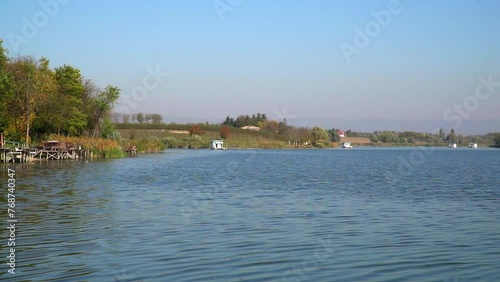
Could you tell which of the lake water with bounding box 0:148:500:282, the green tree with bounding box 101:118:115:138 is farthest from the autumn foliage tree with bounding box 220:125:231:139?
the lake water with bounding box 0:148:500:282

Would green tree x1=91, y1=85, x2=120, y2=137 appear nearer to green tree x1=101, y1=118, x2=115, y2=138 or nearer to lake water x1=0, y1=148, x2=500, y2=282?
green tree x1=101, y1=118, x2=115, y2=138

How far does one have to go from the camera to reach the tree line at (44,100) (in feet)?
221

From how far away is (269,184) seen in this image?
→ 36.8 m

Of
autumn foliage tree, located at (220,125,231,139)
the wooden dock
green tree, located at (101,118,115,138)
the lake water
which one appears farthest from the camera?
autumn foliage tree, located at (220,125,231,139)

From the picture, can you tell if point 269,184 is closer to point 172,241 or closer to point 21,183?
point 21,183

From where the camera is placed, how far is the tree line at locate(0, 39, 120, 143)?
67250mm

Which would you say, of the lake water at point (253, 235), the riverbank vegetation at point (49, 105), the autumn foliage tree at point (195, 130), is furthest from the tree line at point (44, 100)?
the autumn foliage tree at point (195, 130)

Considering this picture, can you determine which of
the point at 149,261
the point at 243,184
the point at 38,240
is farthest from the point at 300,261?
the point at 243,184

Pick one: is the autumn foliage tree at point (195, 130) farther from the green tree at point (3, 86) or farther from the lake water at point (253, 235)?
the lake water at point (253, 235)

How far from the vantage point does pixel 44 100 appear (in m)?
71.2

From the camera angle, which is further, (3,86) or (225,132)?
(225,132)

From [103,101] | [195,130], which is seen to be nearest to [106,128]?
[103,101]

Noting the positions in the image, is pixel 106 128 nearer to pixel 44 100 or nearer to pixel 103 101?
pixel 103 101

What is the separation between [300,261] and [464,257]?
406cm
